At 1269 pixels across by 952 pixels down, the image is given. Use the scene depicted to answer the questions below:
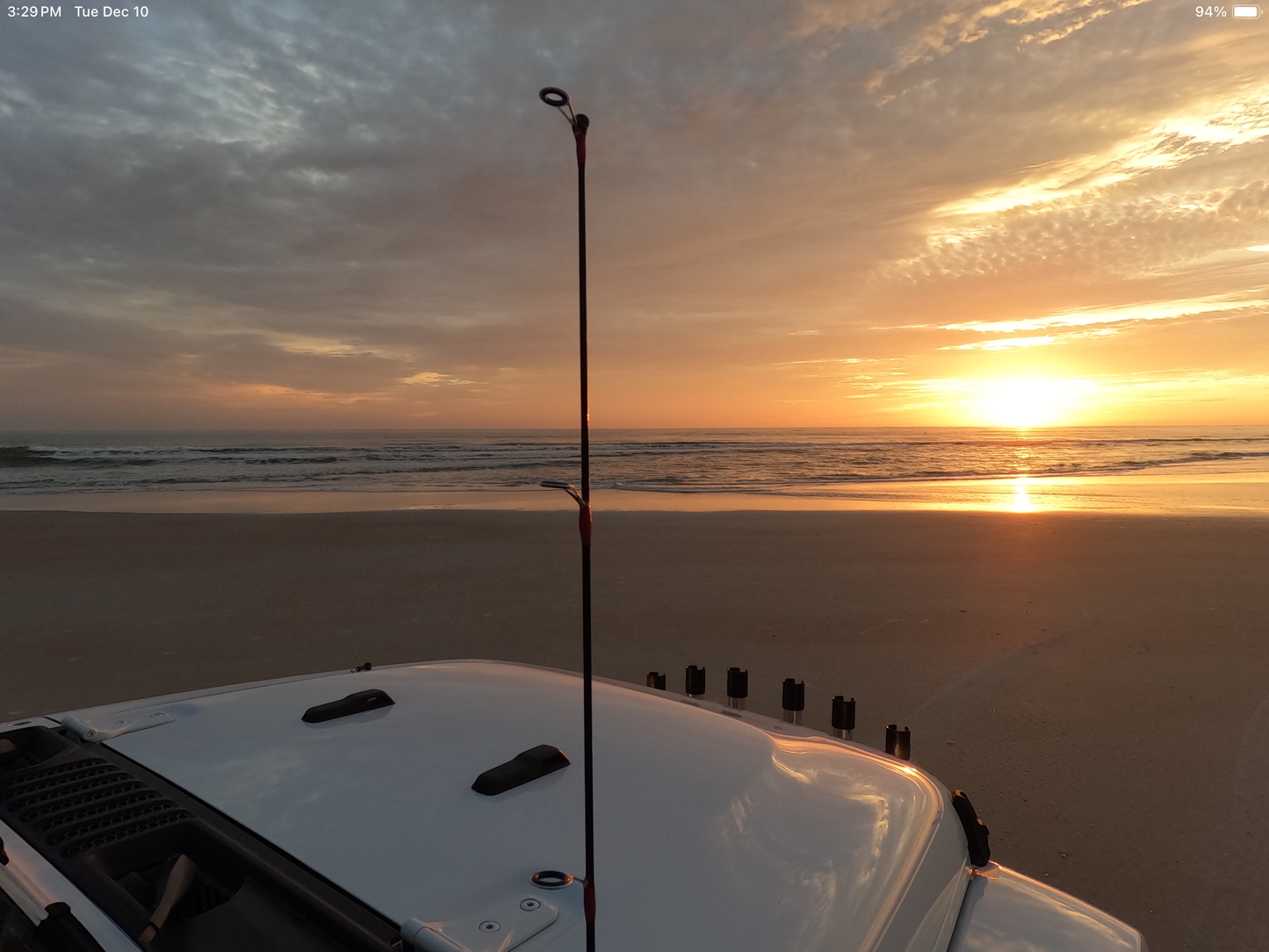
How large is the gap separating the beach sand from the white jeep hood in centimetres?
242

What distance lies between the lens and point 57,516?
16.9 meters

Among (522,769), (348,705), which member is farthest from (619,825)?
(348,705)

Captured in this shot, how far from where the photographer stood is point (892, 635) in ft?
22.9

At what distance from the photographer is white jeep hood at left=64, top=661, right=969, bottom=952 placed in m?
1.20

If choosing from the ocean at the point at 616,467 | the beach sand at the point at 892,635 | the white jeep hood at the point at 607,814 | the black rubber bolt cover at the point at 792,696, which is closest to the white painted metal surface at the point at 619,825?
the white jeep hood at the point at 607,814

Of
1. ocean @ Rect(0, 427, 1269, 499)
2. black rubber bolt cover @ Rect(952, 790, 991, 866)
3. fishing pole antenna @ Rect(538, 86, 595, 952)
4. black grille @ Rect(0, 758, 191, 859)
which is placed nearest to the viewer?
fishing pole antenna @ Rect(538, 86, 595, 952)

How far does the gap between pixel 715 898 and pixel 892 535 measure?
12.4 m

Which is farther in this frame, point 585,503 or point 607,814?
point 607,814

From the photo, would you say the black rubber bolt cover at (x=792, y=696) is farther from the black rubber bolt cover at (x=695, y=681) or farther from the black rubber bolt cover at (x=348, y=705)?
the black rubber bolt cover at (x=348, y=705)

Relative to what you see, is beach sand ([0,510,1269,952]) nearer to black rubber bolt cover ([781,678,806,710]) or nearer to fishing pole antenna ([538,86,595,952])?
black rubber bolt cover ([781,678,806,710])

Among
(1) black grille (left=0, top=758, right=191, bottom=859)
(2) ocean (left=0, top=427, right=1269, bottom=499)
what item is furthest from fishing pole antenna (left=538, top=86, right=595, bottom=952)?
(2) ocean (left=0, top=427, right=1269, bottom=499)

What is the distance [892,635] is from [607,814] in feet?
20.2

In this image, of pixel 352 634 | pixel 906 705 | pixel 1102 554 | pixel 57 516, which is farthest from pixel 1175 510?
pixel 57 516

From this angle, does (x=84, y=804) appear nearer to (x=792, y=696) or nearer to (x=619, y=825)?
(x=619, y=825)
